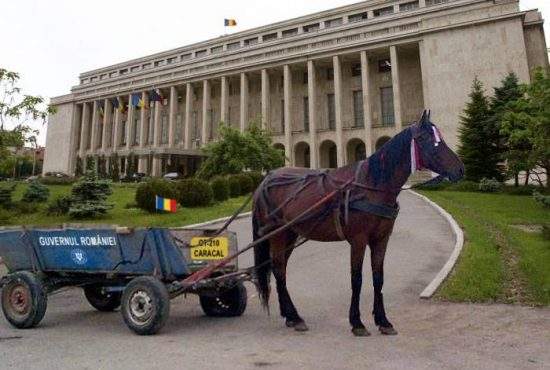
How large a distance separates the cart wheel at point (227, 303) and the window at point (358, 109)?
180 ft

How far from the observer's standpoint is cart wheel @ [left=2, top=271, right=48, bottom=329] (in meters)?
6.29

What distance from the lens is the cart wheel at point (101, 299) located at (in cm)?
768

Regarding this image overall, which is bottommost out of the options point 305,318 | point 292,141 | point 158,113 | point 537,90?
point 305,318

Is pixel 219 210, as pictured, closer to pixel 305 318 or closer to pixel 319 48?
pixel 305 318

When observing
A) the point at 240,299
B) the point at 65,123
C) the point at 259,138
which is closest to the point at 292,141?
the point at 259,138

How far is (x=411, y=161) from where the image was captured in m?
5.54

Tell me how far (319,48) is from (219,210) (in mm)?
42751

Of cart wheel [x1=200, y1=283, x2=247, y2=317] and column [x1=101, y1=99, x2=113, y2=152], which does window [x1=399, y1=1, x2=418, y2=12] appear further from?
cart wheel [x1=200, y1=283, x2=247, y2=317]

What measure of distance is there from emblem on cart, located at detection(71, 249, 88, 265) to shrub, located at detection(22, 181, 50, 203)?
22.7 m

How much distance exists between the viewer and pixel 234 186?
98.8ft

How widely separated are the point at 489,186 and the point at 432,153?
30341mm

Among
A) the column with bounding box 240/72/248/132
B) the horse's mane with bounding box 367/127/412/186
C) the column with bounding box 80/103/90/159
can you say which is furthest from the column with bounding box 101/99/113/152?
the horse's mane with bounding box 367/127/412/186

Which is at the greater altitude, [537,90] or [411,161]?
[537,90]

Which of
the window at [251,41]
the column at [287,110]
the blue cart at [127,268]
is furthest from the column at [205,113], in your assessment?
the blue cart at [127,268]
